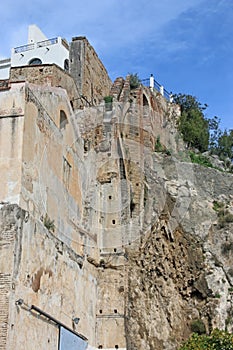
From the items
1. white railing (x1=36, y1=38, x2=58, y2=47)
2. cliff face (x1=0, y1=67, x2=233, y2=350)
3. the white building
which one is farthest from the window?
white railing (x1=36, y1=38, x2=58, y2=47)

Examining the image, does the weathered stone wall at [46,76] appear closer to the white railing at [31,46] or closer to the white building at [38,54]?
the white building at [38,54]

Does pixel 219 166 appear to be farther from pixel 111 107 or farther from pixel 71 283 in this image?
pixel 71 283

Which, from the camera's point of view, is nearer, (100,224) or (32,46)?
(100,224)

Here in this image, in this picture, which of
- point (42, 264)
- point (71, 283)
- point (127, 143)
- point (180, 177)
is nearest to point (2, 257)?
point (42, 264)

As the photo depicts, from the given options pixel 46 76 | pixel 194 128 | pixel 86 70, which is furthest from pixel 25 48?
pixel 194 128

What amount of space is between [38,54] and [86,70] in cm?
365

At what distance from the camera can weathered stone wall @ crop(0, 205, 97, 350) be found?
57.7 feet

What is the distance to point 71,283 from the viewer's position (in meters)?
22.7

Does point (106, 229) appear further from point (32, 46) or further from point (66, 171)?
point (32, 46)

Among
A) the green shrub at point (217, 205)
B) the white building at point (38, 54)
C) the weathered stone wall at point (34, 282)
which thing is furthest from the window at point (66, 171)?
the white building at point (38, 54)

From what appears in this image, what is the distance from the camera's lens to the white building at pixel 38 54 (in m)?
35.9

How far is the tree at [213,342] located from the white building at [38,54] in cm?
1737

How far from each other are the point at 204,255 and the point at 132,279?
186 inches

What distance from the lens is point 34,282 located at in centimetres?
1917
